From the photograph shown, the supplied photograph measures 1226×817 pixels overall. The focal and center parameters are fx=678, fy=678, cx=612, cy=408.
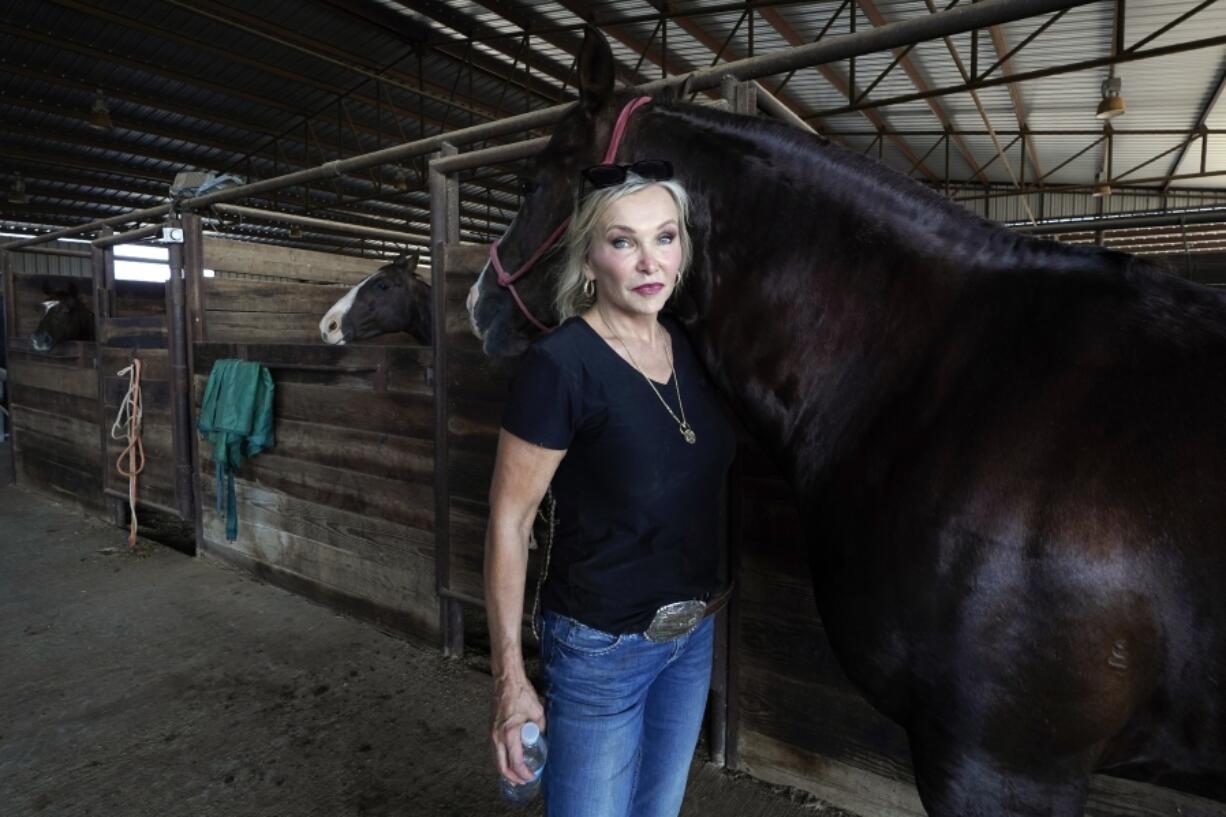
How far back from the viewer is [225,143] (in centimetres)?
1067

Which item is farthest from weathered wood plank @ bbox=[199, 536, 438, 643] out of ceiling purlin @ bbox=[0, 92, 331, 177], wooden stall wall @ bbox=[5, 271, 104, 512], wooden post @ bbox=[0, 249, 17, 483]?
ceiling purlin @ bbox=[0, 92, 331, 177]

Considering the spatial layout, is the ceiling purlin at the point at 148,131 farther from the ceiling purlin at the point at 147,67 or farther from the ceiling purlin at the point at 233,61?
the ceiling purlin at the point at 233,61

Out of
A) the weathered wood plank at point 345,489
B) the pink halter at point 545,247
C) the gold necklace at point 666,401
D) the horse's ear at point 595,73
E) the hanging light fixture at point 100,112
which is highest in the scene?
the hanging light fixture at point 100,112

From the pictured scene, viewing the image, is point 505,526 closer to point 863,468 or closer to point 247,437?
point 863,468

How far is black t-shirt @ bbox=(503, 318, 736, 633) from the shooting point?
1050mm

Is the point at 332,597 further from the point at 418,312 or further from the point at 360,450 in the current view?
the point at 418,312

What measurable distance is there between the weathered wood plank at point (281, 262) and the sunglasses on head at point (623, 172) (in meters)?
3.76

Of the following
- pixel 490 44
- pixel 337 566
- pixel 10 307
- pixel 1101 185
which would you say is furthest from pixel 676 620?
pixel 1101 185

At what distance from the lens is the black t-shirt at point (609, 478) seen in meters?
1.05

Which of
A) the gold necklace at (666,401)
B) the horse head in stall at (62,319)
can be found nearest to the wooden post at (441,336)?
the gold necklace at (666,401)

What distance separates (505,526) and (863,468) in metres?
0.58

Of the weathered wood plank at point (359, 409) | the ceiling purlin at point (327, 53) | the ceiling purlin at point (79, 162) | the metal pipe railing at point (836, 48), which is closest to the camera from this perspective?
the metal pipe railing at point (836, 48)

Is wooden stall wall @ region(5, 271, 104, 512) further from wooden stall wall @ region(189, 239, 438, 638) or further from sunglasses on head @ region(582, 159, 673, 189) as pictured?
sunglasses on head @ region(582, 159, 673, 189)

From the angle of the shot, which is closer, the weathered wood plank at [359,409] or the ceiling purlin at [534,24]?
the weathered wood plank at [359,409]
